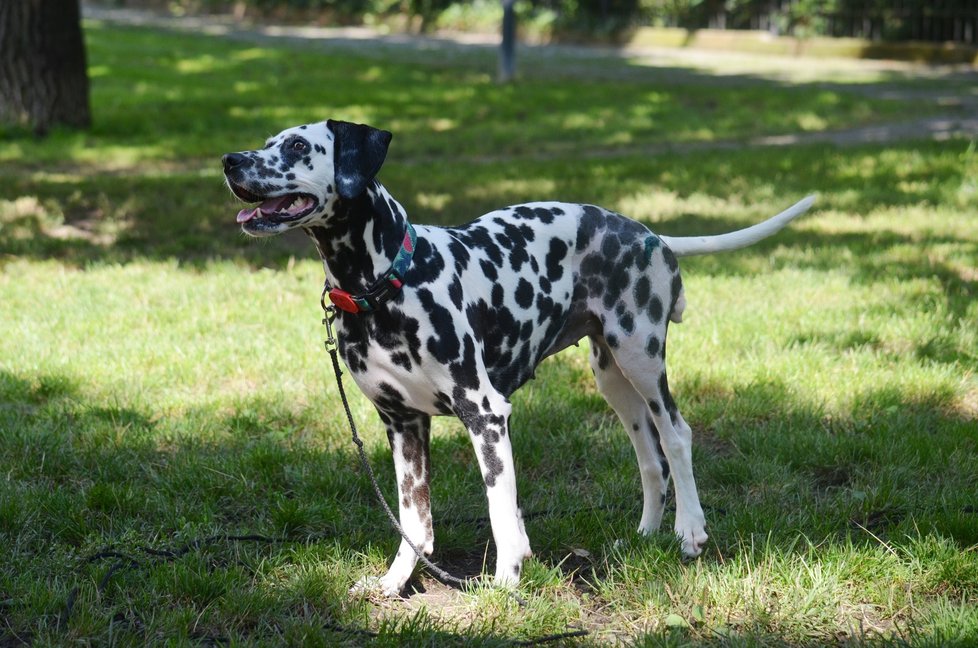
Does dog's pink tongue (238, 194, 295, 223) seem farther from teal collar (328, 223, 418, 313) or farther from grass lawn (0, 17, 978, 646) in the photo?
grass lawn (0, 17, 978, 646)

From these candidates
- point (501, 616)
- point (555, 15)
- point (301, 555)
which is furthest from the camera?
point (555, 15)

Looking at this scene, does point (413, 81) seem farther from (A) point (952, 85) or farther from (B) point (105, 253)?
(B) point (105, 253)

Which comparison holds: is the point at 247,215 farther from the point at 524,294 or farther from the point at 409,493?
the point at 409,493

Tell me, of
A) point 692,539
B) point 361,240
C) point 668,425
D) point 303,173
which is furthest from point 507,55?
point 303,173

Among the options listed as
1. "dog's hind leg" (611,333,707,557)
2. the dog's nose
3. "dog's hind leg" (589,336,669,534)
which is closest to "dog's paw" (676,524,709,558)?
"dog's hind leg" (611,333,707,557)

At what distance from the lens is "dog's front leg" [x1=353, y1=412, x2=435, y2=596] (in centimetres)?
407

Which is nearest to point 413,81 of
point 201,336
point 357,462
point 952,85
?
point 952,85

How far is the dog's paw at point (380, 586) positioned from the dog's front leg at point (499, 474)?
40 centimetres

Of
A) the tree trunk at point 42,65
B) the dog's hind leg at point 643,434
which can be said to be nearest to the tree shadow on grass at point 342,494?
the dog's hind leg at point 643,434

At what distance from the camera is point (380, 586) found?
407cm

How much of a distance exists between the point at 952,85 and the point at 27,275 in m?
16.0

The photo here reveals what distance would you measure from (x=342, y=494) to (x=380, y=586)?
2.85 feet

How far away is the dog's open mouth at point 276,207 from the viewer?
3.57 meters

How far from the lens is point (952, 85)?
1902cm
